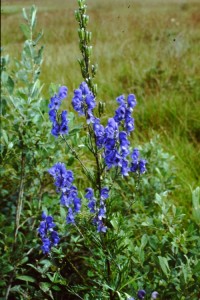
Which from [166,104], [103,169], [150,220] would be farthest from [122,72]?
[103,169]

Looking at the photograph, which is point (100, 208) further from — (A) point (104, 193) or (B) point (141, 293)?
(B) point (141, 293)

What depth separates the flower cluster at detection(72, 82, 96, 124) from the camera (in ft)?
5.72

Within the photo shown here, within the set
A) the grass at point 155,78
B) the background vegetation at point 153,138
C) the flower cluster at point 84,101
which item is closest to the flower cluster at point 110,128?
the flower cluster at point 84,101

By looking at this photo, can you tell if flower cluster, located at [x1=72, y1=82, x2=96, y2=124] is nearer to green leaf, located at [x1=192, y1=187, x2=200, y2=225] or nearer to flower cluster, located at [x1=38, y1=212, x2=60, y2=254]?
flower cluster, located at [x1=38, y1=212, x2=60, y2=254]

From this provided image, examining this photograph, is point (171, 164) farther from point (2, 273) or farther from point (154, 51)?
point (154, 51)

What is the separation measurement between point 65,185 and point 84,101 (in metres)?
0.35

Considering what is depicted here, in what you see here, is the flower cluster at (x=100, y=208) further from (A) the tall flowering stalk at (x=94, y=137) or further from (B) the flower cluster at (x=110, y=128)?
(B) the flower cluster at (x=110, y=128)

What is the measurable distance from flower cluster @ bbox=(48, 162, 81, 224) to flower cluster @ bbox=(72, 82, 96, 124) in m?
0.23

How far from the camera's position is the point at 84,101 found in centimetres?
177

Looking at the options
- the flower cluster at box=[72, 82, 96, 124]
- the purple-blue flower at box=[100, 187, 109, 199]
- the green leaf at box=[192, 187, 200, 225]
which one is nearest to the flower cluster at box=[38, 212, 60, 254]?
the purple-blue flower at box=[100, 187, 109, 199]

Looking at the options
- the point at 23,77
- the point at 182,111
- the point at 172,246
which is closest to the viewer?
the point at 172,246

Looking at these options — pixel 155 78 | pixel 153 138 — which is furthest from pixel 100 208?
pixel 155 78

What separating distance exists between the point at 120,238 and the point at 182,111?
2.44 m

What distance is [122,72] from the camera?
5398 mm
